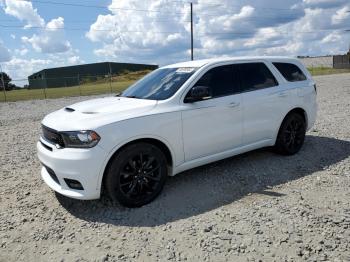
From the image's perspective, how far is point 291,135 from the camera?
20.5 ft

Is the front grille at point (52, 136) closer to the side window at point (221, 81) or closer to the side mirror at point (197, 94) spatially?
the side mirror at point (197, 94)

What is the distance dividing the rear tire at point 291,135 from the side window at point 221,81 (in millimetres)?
1308

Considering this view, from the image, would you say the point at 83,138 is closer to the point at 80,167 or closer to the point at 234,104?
the point at 80,167

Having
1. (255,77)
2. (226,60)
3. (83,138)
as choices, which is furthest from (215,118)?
(83,138)

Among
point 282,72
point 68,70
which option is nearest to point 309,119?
point 282,72

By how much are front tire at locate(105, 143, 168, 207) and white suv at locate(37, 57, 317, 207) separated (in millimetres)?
12

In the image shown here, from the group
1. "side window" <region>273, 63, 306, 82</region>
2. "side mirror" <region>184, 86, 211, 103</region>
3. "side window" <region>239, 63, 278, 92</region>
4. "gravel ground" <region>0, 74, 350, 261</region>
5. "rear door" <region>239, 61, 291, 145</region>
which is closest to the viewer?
"gravel ground" <region>0, 74, 350, 261</region>

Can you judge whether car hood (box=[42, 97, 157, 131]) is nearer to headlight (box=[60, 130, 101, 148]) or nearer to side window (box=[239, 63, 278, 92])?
headlight (box=[60, 130, 101, 148])

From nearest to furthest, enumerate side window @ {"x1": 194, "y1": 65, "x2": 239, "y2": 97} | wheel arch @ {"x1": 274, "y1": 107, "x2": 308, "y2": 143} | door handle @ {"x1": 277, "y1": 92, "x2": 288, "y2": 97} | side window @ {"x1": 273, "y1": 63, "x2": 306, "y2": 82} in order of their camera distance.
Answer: side window @ {"x1": 194, "y1": 65, "x2": 239, "y2": 97} → door handle @ {"x1": 277, "y1": 92, "x2": 288, "y2": 97} → wheel arch @ {"x1": 274, "y1": 107, "x2": 308, "y2": 143} → side window @ {"x1": 273, "y1": 63, "x2": 306, "y2": 82}

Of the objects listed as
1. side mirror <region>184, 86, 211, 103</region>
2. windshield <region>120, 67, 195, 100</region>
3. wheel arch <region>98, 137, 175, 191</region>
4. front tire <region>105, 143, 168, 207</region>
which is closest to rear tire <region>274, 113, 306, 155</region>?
side mirror <region>184, 86, 211, 103</region>

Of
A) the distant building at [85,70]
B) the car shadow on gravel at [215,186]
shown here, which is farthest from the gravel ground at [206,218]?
the distant building at [85,70]

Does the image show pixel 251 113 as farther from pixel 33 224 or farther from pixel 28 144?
pixel 28 144

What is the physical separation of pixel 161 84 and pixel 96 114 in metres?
1.27

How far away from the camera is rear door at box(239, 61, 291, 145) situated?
5500mm
